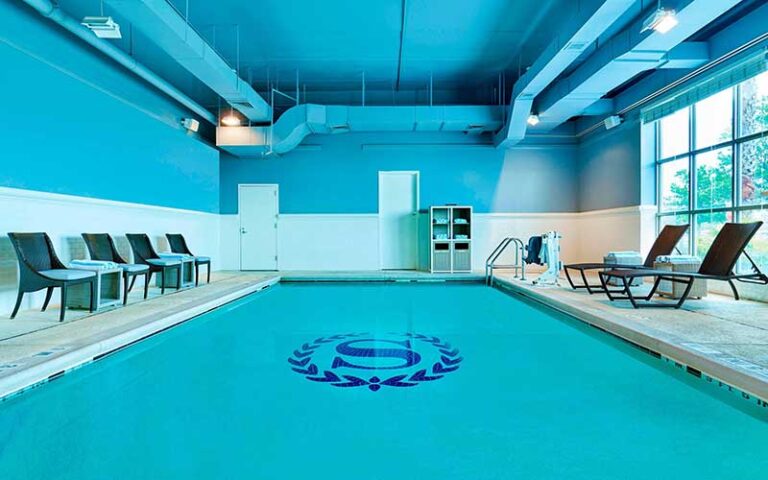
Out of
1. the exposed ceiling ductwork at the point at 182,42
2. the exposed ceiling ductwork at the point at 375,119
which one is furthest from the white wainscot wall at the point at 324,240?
the exposed ceiling ductwork at the point at 182,42

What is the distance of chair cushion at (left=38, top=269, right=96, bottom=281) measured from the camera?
3781 mm

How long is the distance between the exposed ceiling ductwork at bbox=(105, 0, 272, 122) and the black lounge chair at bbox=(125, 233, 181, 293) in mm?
2300

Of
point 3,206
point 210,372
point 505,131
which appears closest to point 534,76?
point 505,131

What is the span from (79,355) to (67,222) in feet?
9.11

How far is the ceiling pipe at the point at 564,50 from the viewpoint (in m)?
4.00

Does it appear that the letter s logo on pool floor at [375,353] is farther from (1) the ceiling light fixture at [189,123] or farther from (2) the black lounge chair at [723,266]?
(1) the ceiling light fixture at [189,123]

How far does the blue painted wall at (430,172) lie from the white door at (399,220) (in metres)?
0.18

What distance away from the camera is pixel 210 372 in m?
2.97

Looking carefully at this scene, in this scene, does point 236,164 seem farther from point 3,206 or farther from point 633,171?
point 633,171

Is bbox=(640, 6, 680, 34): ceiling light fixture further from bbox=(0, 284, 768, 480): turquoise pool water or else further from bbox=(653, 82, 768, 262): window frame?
bbox=(0, 284, 768, 480): turquoise pool water

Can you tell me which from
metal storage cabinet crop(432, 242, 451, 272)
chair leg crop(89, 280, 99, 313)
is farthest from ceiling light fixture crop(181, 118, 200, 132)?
metal storage cabinet crop(432, 242, 451, 272)

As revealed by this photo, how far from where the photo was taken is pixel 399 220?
9000 mm

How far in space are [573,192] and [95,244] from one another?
841 cm

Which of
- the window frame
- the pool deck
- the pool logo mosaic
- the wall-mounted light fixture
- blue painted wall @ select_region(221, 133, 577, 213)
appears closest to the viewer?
the pool deck
